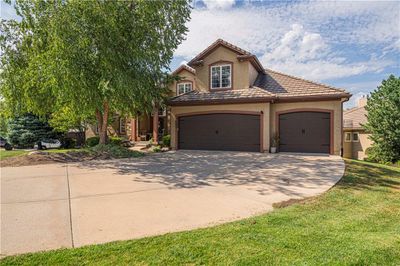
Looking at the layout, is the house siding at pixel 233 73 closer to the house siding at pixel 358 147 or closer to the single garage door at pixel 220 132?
the single garage door at pixel 220 132

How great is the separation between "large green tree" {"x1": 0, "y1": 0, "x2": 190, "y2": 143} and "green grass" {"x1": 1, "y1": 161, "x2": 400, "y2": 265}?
Answer: 9.82 metres

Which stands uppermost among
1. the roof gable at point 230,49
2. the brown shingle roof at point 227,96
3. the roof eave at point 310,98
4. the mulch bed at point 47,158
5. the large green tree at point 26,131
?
the roof gable at point 230,49

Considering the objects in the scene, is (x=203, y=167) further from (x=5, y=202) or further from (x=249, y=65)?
(x=249, y=65)

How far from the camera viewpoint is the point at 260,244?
3662 millimetres

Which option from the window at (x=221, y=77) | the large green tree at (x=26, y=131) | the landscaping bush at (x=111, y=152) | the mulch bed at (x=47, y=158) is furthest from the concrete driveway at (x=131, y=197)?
the large green tree at (x=26, y=131)

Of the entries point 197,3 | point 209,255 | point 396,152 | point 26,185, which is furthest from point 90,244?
point 396,152

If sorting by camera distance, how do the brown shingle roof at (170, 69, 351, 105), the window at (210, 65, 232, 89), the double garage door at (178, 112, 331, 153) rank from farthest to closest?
the window at (210, 65, 232, 89) < the double garage door at (178, 112, 331, 153) < the brown shingle roof at (170, 69, 351, 105)

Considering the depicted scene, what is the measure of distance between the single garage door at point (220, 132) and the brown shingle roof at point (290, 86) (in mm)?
2373

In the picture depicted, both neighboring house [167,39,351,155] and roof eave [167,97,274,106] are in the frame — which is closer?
neighboring house [167,39,351,155]

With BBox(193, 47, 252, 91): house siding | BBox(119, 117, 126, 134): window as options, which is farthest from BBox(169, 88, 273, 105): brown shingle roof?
BBox(119, 117, 126, 134): window

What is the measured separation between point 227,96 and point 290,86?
13.2 feet

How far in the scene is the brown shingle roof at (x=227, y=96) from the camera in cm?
1510

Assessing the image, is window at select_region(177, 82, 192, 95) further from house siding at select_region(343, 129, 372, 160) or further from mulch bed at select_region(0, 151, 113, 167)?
house siding at select_region(343, 129, 372, 160)

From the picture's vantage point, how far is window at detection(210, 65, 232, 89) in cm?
1712
